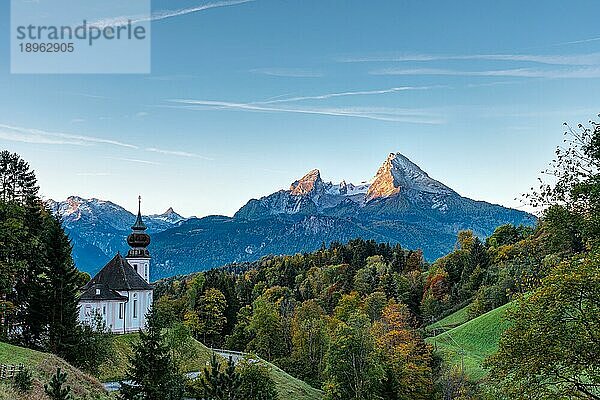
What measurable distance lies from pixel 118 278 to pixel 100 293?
9.78ft

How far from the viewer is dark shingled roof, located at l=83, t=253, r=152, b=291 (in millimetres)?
67000

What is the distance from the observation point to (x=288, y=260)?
17062 cm

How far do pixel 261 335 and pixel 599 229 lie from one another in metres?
61.1

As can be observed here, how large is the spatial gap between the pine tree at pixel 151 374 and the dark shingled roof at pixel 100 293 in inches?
1563

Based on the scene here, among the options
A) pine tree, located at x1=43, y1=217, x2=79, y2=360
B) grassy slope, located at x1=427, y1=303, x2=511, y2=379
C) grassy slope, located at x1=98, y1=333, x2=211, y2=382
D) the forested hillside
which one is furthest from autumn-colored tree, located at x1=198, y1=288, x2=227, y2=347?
pine tree, located at x1=43, y1=217, x2=79, y2=360

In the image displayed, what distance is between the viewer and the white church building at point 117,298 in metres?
64.8

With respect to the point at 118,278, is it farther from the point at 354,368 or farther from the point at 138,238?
the point at 354,368

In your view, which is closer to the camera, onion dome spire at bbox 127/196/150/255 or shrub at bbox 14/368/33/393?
→ shrub at bbox 14/368/33/393

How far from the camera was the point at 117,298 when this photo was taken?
66.0 metres

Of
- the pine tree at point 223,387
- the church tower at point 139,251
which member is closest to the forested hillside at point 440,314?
the church tower at point 139,251

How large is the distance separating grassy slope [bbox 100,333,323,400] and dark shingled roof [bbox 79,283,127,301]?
4.96 metres

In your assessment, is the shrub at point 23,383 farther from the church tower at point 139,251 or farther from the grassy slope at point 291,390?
the church tower at point 139,251

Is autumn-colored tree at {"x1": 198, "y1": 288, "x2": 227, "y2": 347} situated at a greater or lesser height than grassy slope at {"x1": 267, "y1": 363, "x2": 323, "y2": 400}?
greater

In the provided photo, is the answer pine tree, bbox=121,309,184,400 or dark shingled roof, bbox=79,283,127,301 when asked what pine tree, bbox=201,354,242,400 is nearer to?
pine tree, bbox=121,309,184,400
